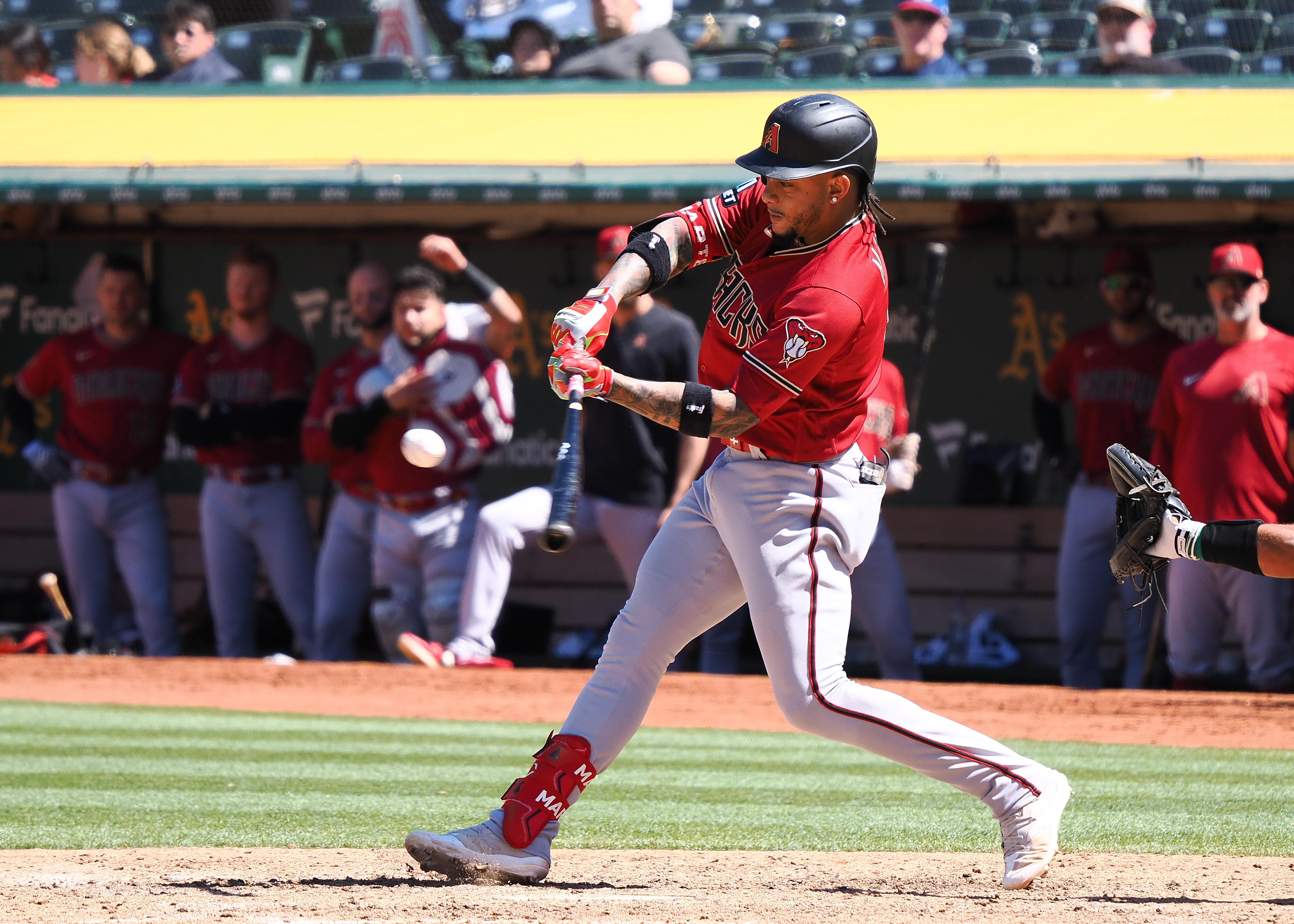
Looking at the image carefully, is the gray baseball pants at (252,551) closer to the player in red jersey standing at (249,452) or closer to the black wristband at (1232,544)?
the player in red jersey standing at (249,452)

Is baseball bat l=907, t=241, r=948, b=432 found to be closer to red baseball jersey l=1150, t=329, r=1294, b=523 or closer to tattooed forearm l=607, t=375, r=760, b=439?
red baseball jersey l=1150, t=329, r=1294, b=523

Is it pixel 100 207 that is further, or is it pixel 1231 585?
pixel 100 207

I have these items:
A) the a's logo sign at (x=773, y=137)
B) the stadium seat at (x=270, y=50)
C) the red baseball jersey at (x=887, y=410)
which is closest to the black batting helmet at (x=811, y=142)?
the a's logo sign at (x=773, y=137)

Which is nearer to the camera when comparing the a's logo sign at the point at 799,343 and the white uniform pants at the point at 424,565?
the a's logo sign at the point at 799,343

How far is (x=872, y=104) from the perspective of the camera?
26.0ft

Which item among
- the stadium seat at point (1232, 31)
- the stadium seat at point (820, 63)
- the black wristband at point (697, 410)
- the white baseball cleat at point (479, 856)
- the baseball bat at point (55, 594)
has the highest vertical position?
the black wristband at point (697, 410)

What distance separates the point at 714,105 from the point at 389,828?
16.6ft

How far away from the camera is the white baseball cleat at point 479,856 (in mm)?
3148

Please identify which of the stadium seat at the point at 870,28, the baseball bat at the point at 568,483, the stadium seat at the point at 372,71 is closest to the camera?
the baseball bat at the point at 568,483

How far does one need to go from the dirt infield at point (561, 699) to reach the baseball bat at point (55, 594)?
0.57 meters

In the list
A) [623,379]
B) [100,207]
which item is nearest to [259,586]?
[100,207]

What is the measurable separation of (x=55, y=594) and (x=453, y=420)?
2467mm

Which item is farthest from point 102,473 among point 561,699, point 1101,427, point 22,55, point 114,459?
point 1101,427

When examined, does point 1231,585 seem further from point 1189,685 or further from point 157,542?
point 157,542
